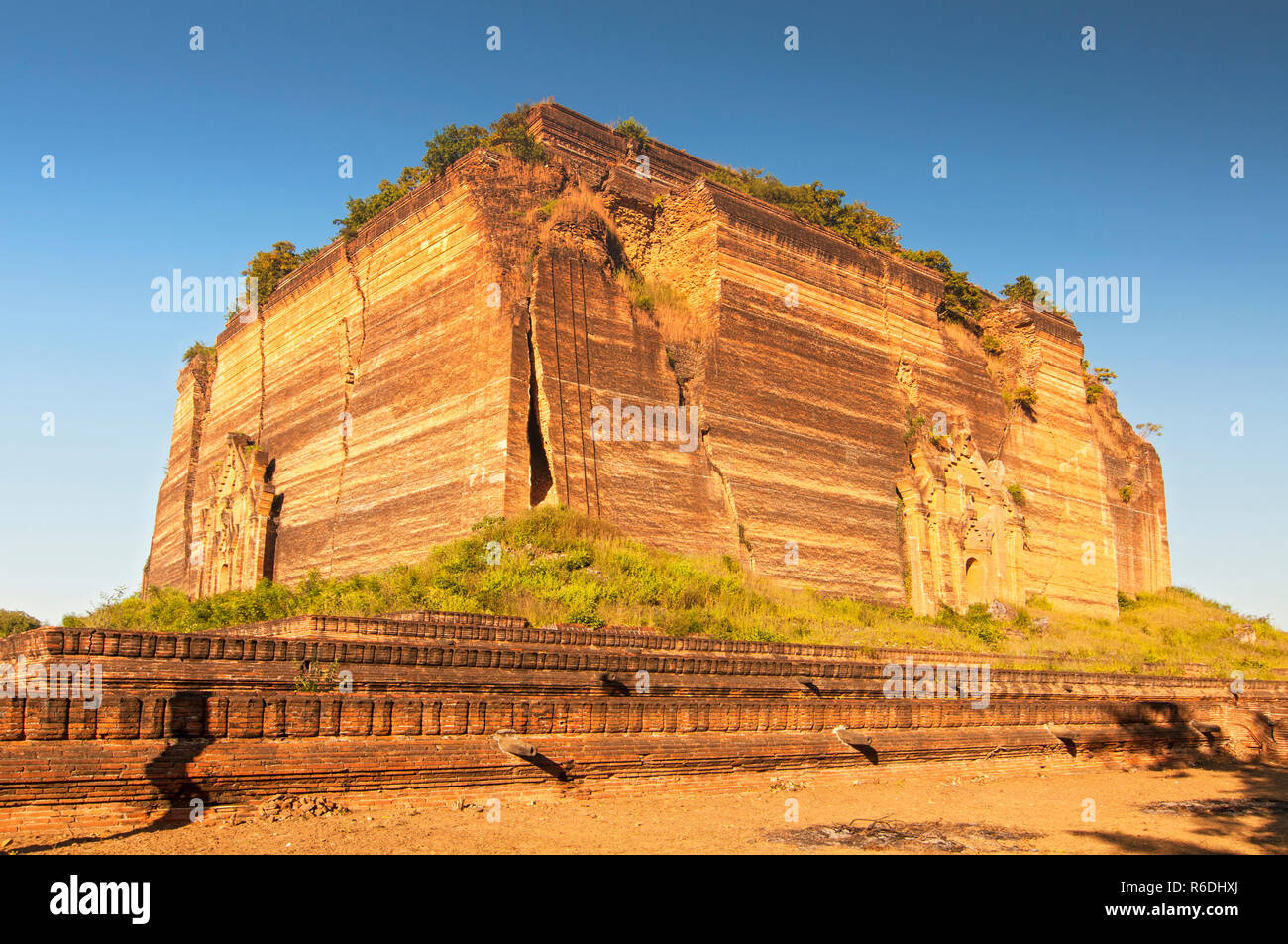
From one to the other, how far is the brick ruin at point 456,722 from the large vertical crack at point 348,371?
10088 millimetres

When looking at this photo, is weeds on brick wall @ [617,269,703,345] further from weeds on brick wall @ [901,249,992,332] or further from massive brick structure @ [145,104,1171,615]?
weeds on brick wall @ [901,249,992,332]

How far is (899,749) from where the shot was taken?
11367 millimetres

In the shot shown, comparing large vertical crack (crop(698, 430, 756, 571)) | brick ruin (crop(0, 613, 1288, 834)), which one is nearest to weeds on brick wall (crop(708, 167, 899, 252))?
large vertical crack (crop(698, 430, 756, 571))

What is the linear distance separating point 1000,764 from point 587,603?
6378 millimetres

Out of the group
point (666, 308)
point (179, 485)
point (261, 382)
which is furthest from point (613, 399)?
point (179, 485)

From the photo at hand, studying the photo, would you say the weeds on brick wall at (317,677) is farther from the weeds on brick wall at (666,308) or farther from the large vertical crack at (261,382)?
the large vertical crack at (261,382)

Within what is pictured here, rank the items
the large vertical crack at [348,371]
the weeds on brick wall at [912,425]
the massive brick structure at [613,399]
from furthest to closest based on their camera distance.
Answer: the weeds on brick wall at [912,425]
the large vertical crack at [348,371]
the massive brick structure at [613,399]

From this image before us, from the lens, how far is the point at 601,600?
16562 mm

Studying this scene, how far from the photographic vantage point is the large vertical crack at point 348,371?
23.6m

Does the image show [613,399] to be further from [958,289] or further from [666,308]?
[958,289]

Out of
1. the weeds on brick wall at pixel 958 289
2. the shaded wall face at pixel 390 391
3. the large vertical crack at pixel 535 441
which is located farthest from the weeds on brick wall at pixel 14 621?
the weeds on brick wall at pixel 958 289

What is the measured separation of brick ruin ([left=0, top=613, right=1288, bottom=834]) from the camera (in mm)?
6562
